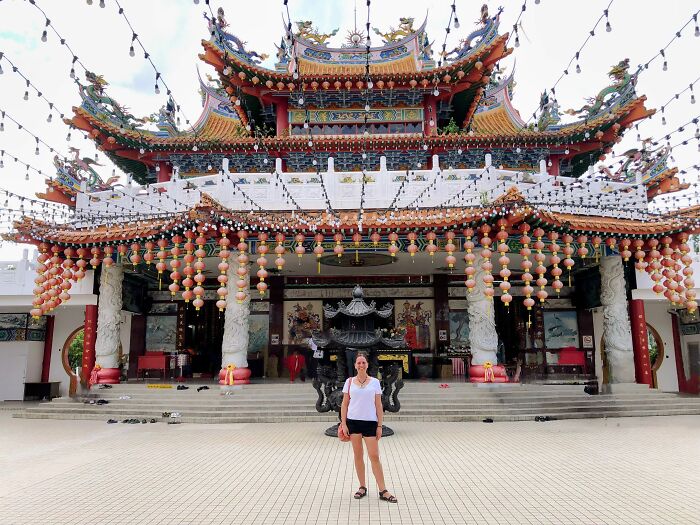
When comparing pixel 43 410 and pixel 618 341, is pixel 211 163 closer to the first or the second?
pixel 43 410

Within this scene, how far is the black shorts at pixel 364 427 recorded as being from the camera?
16.7ft

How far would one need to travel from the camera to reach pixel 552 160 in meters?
17.0

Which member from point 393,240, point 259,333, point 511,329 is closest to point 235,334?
point 259,333

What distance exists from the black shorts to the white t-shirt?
0.10 feet

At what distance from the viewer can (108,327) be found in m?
13.6

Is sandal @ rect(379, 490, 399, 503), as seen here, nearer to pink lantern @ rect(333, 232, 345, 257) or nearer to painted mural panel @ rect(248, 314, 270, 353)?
pink lantern @ rect(333, 232, 345, 257)

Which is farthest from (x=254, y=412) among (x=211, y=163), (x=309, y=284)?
(x=211, y=163)

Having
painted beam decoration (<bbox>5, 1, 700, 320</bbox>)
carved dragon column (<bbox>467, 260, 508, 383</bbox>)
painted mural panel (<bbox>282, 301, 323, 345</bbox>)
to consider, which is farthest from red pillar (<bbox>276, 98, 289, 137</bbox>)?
carved dragon column (<bbox>467, 260, 508, 383</bbox>)

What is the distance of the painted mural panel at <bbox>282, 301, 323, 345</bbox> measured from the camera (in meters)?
16.8

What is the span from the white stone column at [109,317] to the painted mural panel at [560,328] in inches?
525

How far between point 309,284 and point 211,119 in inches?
312

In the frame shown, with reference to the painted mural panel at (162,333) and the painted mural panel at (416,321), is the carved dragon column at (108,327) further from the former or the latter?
the painted mural panel at (416,321)

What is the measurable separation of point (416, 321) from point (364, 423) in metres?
11.9

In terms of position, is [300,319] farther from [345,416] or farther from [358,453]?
[358,453]
